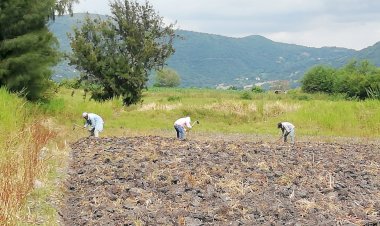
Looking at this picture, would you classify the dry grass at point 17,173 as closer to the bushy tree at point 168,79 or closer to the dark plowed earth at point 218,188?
the dark plowed earth at point 218,188

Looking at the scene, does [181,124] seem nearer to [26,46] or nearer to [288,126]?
[288,126]

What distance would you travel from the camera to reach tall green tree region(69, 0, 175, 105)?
33219 mm

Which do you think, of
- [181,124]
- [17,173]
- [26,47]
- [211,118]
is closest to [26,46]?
[26,47]

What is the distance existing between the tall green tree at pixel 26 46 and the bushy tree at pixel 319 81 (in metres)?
59.7

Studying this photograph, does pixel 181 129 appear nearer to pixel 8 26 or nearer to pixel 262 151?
pixel 262 151

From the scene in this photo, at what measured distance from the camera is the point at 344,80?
71.0m

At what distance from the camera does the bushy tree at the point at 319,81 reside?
78438mm

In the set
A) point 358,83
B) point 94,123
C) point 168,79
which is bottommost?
point 168,79

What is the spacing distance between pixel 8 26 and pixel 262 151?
12543mm

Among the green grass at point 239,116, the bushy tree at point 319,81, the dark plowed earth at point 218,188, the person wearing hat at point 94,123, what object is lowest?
the bushy tree at point 319,81

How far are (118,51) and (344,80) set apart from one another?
44554mm

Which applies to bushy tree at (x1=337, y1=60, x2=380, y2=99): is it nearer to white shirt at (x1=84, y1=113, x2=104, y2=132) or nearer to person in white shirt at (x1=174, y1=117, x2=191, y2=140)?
person in white shirt at (x1=174, y1=117, x2=191, y2=140)

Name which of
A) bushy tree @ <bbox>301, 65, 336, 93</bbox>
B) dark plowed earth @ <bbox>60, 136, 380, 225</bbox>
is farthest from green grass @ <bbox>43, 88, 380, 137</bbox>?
bushy tree @ <bbox>301, 65, 336, 93</bbox>

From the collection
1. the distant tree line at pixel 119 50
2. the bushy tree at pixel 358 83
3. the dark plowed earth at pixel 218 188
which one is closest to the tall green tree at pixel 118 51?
the distant tree line at pixel 119 50
